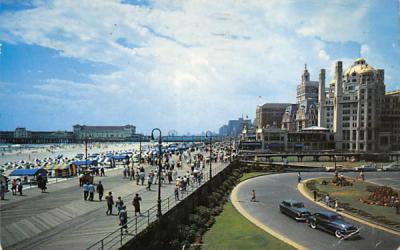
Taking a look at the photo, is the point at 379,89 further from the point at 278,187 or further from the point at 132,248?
the point at 132,248

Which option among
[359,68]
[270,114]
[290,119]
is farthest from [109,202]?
[270,114]

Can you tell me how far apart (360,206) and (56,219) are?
2806cm

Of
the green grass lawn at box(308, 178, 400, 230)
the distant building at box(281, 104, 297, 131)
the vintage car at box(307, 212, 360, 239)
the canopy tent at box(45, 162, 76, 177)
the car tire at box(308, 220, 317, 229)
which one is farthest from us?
the distant building at box(281, 104, 297, 131)

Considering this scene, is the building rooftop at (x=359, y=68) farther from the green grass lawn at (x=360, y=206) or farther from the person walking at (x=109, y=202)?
the person walking at (x=109, y=202)

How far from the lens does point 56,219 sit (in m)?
18.8

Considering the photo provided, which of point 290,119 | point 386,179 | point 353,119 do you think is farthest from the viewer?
point 290,119

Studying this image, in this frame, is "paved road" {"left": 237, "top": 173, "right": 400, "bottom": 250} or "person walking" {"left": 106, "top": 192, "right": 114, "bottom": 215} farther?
"paved road" {"left": 237, "top": 173, "right": 400, "bottom": 250}

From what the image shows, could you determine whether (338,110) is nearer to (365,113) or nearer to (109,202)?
(365,113)

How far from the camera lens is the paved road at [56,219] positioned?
1508 centimetres

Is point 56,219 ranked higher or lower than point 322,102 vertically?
lower

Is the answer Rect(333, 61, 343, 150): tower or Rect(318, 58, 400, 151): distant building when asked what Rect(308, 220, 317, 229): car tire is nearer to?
Rect(318, 58, 400, 151): distant building

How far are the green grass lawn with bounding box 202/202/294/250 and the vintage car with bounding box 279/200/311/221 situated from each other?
4124 millimetres

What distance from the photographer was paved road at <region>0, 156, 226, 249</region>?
1508 cm

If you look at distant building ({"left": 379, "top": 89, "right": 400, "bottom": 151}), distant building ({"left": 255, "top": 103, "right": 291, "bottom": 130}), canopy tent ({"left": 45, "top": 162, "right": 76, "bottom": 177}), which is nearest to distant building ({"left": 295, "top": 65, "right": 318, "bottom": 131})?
distant building ({"left": 255, "top": 103, "right": 291, "bottom": 130})
